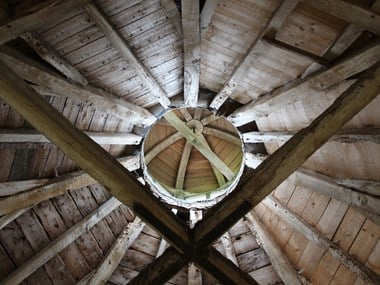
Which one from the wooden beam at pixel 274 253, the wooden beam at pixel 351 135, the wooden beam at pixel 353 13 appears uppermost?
the wooden beam at pixel 353 13

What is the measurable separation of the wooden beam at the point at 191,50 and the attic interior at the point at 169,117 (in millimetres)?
17

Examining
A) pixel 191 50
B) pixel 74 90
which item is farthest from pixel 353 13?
pixel 74 90

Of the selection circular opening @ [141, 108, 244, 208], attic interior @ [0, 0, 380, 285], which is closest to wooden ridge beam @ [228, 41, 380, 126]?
attic interior @ [0, 0, 380, 285]

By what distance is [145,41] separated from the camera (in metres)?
4.13

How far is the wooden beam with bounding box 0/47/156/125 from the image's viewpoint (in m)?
3.50

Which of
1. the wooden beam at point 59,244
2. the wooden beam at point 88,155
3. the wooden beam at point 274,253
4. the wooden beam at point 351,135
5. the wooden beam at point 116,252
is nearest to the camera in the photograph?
the wooden beam at point 88,155

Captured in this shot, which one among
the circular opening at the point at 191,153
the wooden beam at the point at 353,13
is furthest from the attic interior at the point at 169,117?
the circular opening at the point at 191,153

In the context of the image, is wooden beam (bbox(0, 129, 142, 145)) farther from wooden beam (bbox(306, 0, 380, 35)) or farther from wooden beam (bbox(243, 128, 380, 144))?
wooden beam (bbox(306, 0, 380, 35))

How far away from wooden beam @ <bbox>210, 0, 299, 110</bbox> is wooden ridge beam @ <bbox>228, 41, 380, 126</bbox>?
282 millimetres

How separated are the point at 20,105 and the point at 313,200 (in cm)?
344

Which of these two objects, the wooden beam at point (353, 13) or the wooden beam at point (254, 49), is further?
the wooden beam at point (254, 49)

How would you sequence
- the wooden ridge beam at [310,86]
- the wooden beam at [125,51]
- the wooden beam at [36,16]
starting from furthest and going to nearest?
the wooden beam at [125,51] < the wooden ridge beam at [310,86] < the wooden beam at [36,16]

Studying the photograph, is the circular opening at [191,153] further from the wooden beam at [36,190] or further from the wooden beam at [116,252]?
the wooden beam at [36,190]

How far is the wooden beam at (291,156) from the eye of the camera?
10.0ft
